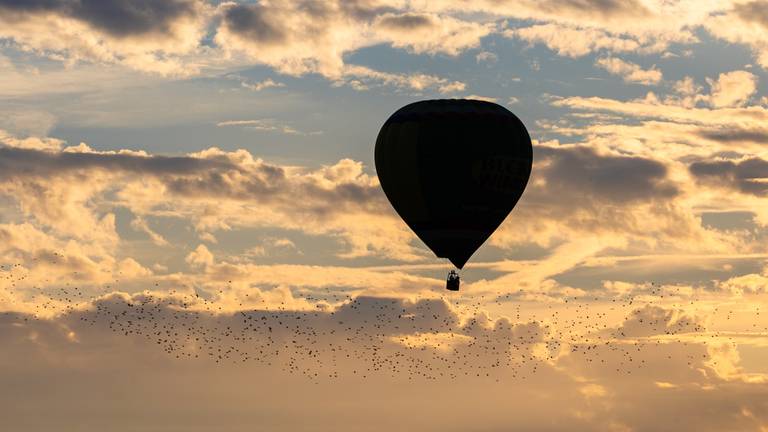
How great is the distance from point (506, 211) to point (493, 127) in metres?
6.92

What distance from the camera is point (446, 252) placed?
144m

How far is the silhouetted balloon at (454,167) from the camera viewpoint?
144 m

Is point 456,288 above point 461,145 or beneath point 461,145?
beneath

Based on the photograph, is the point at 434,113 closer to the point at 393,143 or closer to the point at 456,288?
the point at 393,143

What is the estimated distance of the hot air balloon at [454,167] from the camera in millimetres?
144000

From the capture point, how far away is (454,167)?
14400cm

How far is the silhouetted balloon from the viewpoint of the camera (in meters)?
144

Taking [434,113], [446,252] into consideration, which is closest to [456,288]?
[446,252]

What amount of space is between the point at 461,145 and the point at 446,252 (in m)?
8.25

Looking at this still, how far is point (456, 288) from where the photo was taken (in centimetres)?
14012

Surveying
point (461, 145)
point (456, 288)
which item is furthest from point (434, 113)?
point (456, 288)

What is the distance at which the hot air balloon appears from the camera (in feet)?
472

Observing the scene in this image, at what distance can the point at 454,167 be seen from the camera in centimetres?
14400

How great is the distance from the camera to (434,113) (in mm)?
144500
